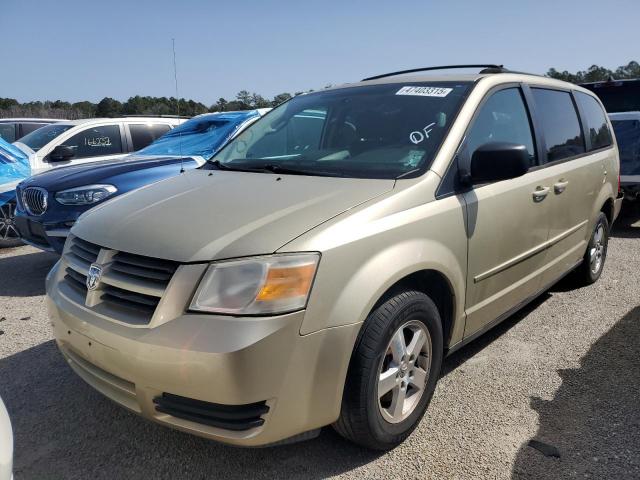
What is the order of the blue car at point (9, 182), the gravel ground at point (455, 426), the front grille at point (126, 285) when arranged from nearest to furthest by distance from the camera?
the front grille at point (126, 285) < the gravel ground at point (455, 426) < the blue car at point (9, 182)

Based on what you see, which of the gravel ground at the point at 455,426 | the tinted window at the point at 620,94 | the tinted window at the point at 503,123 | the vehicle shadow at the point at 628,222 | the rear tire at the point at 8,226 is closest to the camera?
the gravel ground at the point at 455,426

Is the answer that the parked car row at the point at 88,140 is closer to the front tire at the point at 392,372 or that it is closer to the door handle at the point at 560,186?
the door handle at the point at 560,186

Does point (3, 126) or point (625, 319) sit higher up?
point (3, 126)

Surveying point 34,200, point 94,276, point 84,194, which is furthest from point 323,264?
point 34,200

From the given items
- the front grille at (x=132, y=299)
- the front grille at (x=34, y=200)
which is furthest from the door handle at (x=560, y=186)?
the front grille at (x=34, y=200)

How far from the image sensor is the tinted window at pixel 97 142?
289 inches

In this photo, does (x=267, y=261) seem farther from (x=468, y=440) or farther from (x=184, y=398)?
(x=468, y=440)

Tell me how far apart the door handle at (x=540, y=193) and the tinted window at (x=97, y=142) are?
611 cm

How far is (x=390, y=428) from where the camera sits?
238cm

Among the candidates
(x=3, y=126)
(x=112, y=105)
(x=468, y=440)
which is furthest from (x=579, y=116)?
(x=112, y=105)

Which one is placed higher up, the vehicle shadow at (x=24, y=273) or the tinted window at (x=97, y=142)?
the tinted window at (x=97, y=142)

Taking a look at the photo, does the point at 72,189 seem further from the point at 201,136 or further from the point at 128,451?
the point at 128,451

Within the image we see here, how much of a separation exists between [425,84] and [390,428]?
1994 millimetres

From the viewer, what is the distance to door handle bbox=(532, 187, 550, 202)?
3.25m
